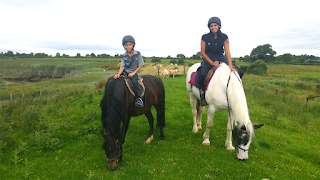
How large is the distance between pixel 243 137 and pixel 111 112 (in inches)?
124

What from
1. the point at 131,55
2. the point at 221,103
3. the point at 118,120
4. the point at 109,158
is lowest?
the point at 109,158

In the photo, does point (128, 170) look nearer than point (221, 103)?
Yes

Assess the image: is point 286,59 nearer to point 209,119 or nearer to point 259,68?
point 259,68

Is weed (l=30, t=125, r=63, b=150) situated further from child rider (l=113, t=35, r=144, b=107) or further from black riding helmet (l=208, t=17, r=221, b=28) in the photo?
black riding helmet (l=208, t=17, r=221, b=28)

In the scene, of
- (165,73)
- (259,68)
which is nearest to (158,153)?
(165,73)

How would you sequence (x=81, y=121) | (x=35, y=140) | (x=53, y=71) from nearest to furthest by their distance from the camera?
1. (x=35, y=140)
2. (x=81, y=121)
3. (x=53, y=71)

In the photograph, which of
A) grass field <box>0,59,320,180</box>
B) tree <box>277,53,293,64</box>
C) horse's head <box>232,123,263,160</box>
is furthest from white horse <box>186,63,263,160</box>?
tree <box>277,53,293,64</box>

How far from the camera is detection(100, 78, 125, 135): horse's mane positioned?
139 inches

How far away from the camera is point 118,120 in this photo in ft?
12.1

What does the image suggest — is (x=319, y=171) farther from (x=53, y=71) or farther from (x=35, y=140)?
(x=53, y=71)

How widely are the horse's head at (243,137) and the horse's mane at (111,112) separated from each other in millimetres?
2883

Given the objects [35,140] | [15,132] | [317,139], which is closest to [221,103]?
[317,139]

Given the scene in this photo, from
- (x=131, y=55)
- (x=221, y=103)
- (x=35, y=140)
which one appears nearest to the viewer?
(x=221, y=103)

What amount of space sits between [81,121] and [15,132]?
236 centimetres
